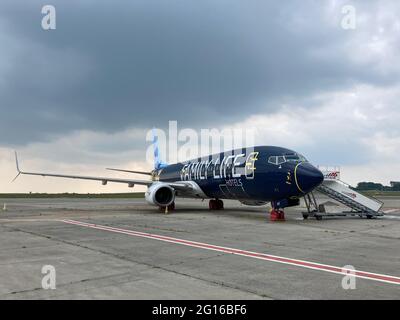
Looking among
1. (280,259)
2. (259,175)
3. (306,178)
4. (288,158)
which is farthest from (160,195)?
(280,259)

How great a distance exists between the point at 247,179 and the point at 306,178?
3573 millimetres

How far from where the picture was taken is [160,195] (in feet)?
76.0

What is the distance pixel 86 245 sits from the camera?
10.1 m

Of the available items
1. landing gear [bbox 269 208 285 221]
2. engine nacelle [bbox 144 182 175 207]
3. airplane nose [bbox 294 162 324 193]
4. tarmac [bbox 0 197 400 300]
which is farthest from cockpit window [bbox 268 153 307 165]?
engine nacelle [bbox 144 182 175 207]

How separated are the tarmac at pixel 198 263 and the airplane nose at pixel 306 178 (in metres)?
2.97

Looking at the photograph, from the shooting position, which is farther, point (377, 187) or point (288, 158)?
point (377, 187)

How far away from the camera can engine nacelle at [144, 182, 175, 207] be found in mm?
22609

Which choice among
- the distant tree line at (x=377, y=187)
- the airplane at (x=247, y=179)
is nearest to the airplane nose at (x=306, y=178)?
the airplane at (x=247, y=179)

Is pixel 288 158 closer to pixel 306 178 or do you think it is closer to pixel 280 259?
pixel 306 178

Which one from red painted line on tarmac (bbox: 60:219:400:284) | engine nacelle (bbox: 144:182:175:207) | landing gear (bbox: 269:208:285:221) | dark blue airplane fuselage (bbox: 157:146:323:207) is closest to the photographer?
red painted line on tarmac (bbox: 60:219:400:284)

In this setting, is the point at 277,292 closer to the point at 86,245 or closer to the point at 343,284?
the point at 343,284

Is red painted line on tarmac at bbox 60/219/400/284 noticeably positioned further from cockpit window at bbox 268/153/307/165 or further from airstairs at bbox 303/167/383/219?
airstairs at bbox 303/167/383/219

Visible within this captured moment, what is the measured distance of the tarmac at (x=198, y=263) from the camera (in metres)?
5.68

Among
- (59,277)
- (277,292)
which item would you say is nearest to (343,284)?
(277,292)
